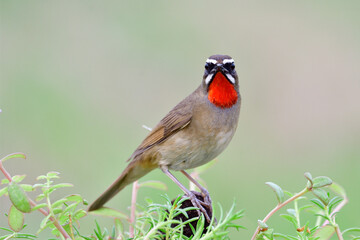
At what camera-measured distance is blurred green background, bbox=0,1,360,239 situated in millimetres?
6746

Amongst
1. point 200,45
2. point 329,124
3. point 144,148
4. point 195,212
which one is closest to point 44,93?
point 200,45

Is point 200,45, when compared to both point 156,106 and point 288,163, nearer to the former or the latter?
point 156,106

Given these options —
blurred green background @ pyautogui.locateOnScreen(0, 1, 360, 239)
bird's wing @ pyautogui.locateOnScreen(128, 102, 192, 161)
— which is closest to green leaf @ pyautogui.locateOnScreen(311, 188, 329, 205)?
bird's wing @ pyautogui.locateOnScreen(128, 102, 192, 161)

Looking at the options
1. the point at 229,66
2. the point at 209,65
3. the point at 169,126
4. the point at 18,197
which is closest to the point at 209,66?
the point at 209,65

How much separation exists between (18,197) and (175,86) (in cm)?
694

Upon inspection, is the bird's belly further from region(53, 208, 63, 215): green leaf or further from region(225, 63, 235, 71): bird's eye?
region(53, 208, 63, 215): green leaf

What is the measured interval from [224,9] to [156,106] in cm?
306

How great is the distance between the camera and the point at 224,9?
10.3 metres

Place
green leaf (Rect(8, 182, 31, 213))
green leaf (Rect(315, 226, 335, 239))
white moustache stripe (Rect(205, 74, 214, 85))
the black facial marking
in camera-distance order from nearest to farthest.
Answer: green leaf (Rect(8, 182, 31, 213)) → green leaf (Rect(315, 226, 335, 239)) → the black facial marking → white moustache stripe (Rect(205, 74, 214, 85))

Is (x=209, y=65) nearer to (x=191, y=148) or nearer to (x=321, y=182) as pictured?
(x=191, y=148)

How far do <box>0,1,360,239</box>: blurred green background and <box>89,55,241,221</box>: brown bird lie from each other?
2.29 meters

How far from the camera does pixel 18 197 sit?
1.55 metres

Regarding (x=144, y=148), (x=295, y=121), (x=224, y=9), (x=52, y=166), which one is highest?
(x=224, y=9)

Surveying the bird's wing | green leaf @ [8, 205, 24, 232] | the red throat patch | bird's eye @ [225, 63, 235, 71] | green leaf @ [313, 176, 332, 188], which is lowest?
green leaf @ [8, 205, 24, 232]
